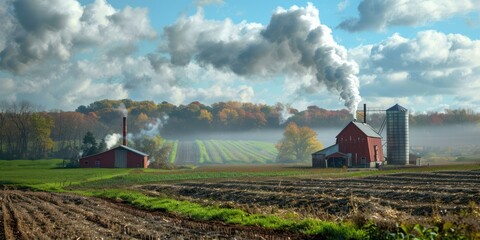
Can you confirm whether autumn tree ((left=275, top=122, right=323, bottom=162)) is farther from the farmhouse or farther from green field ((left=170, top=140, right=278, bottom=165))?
the farmhouse

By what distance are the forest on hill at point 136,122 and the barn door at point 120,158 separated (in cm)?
3619

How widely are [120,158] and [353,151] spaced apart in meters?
40.3

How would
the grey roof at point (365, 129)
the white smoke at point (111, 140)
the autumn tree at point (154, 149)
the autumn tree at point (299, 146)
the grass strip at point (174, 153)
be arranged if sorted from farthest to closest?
the autumn tree at point (299, 146) < the grass strip at point (174, 153) < the white smoke at point (111, 140) < the autumn tree at point (154, 149) < the grey roof at point (365, 129)

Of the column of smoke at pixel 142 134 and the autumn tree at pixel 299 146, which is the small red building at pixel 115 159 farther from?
the autumn tree at pixel 299 146

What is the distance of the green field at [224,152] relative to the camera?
142000 millimetres

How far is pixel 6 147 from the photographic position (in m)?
137

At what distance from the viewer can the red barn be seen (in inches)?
3654

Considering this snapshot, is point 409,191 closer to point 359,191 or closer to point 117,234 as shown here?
point 359,191

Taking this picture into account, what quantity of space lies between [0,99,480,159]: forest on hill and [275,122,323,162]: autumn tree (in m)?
33.3

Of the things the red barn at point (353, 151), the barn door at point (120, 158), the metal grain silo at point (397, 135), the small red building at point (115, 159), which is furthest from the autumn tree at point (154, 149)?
the metal grain silo at point (397, 135)

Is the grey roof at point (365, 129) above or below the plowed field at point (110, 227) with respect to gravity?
above

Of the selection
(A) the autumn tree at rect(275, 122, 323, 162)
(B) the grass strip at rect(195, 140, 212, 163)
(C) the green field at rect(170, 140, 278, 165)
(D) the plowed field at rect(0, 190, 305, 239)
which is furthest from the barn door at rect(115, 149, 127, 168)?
(D) the plowed field at rect(0, 190, 305, 239)

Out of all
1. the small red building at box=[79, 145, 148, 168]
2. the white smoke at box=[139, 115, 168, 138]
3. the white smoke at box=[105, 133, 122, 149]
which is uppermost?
the white smoke at box=[139, 115, 168, 138]

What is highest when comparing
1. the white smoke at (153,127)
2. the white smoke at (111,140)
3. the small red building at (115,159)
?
the white smoke at (153,127)
